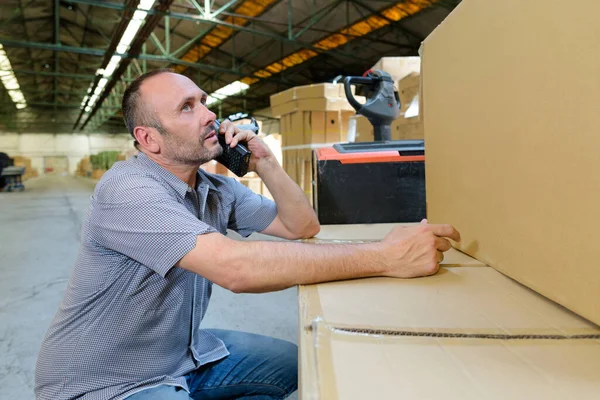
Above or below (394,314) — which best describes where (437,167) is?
above

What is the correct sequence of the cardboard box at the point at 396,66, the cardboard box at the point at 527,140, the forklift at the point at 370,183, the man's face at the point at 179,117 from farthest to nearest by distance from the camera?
the cardboard box at the point at 396,66
the forklift at the point at 370,183
the man's face at the point at 179,117
the cardboard box at the point at 527,140

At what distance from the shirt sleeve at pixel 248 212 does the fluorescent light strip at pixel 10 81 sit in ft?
35.8

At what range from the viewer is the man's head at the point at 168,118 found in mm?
1125

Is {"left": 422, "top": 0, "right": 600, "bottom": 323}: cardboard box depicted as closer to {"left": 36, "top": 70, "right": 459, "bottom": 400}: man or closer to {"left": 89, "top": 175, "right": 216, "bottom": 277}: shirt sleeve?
{"left": 36, "top": 70, "right": 459, "bottom": 400}: man

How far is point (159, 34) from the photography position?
10195mm

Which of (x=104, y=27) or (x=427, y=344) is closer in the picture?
(x=427, y=344)

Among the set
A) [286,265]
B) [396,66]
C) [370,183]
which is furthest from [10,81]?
[286,265]

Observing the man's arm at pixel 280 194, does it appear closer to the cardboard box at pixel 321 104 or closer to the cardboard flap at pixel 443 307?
the cardboard flap at pixel 443 307

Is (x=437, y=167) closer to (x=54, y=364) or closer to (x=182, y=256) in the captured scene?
(x=182, y=256)

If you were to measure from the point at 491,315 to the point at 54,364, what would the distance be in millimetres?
968

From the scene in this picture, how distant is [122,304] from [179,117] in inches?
20.2

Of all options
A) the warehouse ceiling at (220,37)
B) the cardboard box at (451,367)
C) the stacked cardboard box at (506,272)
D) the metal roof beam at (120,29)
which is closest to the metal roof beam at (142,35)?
the warehouse ceiling at (220,37)

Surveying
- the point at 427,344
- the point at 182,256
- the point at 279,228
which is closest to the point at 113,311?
the point at 182,256

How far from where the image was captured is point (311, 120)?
10.8 ft
